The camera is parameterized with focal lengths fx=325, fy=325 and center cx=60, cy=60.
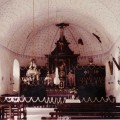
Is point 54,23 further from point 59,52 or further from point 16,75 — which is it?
point 16,75

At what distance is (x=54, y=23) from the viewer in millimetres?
24859

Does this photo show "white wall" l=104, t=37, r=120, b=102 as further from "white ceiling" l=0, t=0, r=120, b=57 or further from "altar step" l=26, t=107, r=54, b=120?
"altar step" l=26, t=107, r=54, b=120

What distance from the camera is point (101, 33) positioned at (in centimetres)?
2284

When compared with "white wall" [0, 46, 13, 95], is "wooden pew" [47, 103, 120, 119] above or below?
below

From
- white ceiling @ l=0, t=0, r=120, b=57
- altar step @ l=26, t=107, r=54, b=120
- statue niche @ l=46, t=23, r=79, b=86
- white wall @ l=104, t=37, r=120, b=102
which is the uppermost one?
white ceiling @ l=0, t=0, r=120, b=57

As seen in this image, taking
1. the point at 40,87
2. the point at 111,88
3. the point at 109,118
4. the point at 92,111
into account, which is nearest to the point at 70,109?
the point at 92,111

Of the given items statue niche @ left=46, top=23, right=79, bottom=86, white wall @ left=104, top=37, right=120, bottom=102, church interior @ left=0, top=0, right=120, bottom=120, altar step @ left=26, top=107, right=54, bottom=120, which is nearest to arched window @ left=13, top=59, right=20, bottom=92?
church interior @ left=0, top=0, right=120, bottom=120

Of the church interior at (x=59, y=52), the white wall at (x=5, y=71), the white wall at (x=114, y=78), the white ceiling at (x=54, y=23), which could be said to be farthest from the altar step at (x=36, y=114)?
the white ceiling at (x=54, y=23)

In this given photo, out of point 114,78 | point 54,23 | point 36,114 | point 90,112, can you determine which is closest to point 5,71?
point 54,23

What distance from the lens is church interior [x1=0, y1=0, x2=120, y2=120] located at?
18.8m

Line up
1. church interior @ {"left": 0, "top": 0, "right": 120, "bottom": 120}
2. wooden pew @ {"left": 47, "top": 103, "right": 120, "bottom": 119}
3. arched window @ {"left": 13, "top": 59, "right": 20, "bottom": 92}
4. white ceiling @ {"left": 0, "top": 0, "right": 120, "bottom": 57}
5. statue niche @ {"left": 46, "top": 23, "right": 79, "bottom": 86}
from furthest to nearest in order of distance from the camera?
statue niche @ {"left": 46, "top": 23, "right": 79, "bottom": 86} < arched window @ {"left": 13, "top": 59, "right": 20, "bottom": 92} < church interior @ {"left": 0, "top": 0, "right": 120, "bottom": 120} < white ceiling @ {"left": 0, "top": 0, "right": 120, "bottom": 57} < wooden pew @ {"left": 47, "top": 103, "right": 120, "bottom": 119}

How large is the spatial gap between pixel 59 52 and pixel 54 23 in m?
2.82

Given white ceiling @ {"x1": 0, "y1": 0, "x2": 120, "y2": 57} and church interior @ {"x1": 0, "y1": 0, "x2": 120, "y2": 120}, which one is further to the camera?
church interior @ {"x1": 0, "y1": 0, "x2": 120, "y2": 120}

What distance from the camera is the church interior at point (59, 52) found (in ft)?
61.8
